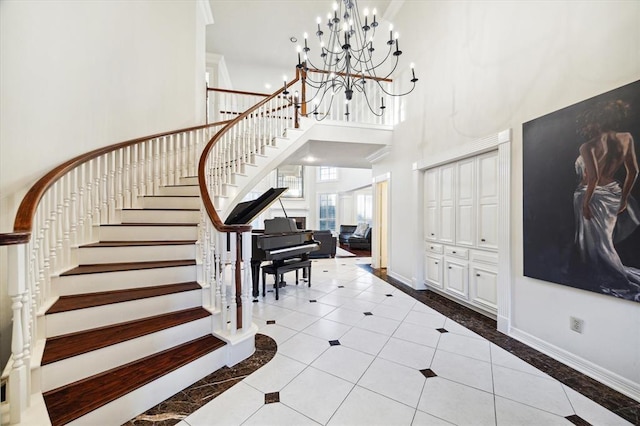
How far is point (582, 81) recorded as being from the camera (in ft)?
6.91

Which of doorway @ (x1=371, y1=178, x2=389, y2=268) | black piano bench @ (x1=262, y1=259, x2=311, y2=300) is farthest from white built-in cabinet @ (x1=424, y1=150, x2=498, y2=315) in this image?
black piano bench @ (x1=262, y1=259, x2=311, y2=300)

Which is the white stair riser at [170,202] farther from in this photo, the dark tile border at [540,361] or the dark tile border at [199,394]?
the dark tile border at [540,361]

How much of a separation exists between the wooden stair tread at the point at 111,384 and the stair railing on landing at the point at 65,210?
0.52 feet

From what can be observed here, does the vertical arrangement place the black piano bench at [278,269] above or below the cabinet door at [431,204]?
below

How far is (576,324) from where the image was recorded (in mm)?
2154

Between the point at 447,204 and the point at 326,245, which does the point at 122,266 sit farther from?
the point at 326,245

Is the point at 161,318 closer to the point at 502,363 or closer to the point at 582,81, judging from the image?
the point at 502,363

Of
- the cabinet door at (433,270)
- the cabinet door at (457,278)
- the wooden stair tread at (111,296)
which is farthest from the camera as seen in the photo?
the cabinet door at (433,270)

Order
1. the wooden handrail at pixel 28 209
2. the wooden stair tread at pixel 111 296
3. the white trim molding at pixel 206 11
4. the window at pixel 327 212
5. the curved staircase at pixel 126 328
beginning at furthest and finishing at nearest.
A: the window at pixel 327 212
the white trim molding at pixel 206 11
the wooden stair tread at pixel 111 296
the curved staircase at pixel 126 328
the wooden handrail at pixel 28 209

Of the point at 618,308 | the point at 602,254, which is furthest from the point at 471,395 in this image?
the point at 602,254

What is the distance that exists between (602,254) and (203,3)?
6.62 m

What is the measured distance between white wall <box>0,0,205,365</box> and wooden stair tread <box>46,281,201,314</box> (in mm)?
414

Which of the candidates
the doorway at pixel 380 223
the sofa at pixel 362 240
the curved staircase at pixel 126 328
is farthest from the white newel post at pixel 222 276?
the sofa at pixel 362 240

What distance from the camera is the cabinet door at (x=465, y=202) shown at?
3.36 metres
